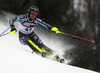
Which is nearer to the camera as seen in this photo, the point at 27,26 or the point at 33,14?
the point at 33,14

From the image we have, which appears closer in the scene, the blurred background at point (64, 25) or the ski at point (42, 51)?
the ski at point (42, 51)

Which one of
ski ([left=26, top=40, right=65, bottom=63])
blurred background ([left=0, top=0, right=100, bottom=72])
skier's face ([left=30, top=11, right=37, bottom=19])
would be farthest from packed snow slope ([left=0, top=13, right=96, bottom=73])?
blurred background ([left=0, top=0, right=100, bottom=72])

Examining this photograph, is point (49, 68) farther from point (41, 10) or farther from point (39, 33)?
point (41, 10)

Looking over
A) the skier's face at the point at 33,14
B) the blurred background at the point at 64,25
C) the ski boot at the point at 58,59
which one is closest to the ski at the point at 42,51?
the ski boot at the point at 58,59

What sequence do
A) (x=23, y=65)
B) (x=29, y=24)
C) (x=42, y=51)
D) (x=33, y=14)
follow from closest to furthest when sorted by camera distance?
(x=23, y=65) < (x=33, y=14) < (x=42, y=51) < (x=29, y=24)

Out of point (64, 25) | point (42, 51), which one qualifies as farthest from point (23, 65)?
point (64, 25)

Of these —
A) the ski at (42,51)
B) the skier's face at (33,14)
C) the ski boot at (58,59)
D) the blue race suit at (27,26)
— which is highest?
the skier's face at (33,14)

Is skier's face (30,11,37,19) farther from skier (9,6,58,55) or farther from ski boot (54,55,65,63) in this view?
ski boot (54,55,65,63)

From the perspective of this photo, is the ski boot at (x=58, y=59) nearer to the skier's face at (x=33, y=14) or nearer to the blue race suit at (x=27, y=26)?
the blue race suit at (x=27, y=26)

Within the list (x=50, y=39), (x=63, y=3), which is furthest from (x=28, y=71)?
(x=63, y=3)

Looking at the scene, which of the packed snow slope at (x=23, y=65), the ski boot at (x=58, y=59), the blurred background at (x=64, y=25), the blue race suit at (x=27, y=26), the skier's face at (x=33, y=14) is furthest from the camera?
the blurred background at (x=64, y=25)

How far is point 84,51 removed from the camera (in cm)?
962

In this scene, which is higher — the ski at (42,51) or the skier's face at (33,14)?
the skier's face at (33,14)

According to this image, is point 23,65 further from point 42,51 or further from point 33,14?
point 33,14
